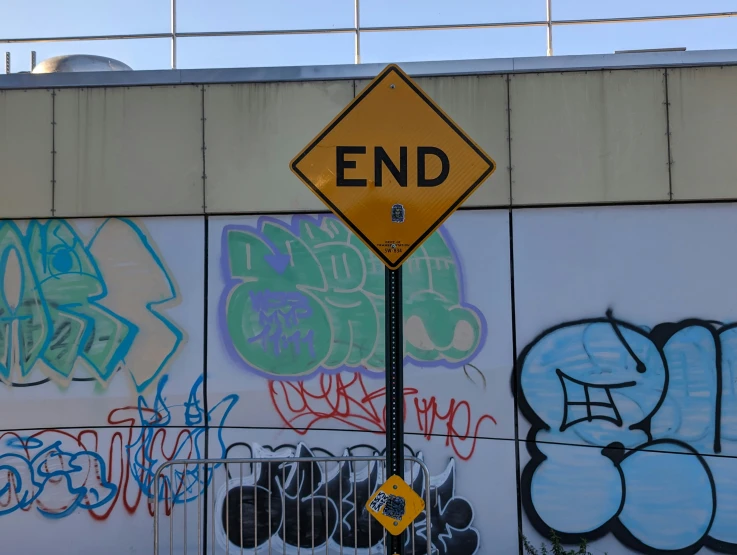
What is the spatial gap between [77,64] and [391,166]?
4.89m

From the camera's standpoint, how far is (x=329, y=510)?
6.53m

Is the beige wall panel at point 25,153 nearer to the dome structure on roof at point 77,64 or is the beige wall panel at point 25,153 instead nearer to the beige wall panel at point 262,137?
the dome structure on roof at point 77,64

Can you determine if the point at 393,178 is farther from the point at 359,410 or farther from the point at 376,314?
the point at 359,410

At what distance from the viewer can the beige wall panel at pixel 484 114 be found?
22.1 ft

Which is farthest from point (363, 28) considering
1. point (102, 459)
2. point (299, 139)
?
point (102, 459)

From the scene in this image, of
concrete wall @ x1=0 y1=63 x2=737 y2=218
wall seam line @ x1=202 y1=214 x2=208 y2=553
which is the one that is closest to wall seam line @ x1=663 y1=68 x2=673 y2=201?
concrete wall @ x1=0 y1=63 x2=737 y2=218

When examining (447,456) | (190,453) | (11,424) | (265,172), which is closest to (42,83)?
(265,172)

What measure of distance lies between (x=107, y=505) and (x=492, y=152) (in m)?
4.84

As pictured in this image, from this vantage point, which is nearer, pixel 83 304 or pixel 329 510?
pixel 329 510

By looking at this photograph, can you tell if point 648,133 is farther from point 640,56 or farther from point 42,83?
point 42,83

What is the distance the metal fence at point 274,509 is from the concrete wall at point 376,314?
0.08 meters

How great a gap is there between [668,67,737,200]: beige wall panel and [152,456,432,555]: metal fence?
→ 3.66m

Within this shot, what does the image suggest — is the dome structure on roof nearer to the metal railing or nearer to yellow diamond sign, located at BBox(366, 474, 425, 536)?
the metal railing

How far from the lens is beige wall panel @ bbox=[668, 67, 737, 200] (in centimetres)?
662
